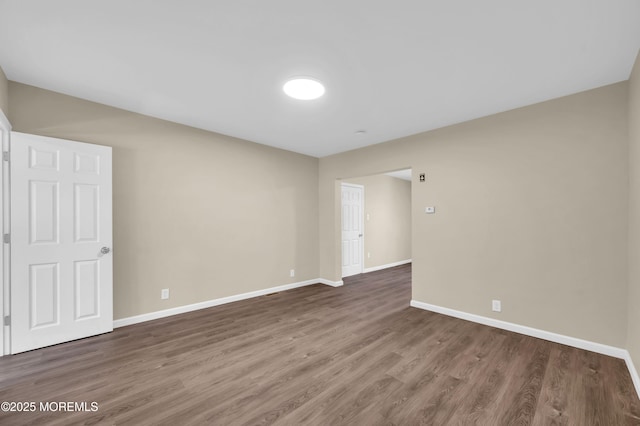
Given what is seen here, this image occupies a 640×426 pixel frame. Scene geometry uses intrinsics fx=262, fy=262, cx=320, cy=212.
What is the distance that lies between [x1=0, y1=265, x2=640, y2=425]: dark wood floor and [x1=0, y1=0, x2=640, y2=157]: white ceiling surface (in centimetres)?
258

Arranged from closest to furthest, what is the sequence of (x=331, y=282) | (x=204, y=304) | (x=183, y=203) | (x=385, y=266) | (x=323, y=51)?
(x=323, y=51), (x=183, y=203), (x=204, y=304), (x=331, y=282), (x=385, y=266)

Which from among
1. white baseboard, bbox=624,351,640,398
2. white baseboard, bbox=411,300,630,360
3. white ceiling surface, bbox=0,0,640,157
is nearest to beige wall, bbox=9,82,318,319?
white ceiling surface, bbox=0,0,640,157

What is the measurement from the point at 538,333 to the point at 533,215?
128 centimetres

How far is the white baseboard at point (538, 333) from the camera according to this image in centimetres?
246

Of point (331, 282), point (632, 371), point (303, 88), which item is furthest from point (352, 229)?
point (632, 371)

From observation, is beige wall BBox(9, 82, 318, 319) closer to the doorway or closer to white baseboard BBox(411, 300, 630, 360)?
the doorway

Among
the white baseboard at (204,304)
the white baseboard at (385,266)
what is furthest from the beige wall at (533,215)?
the white baseboard at (385,266)

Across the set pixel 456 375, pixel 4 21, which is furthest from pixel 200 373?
pixel 4 21

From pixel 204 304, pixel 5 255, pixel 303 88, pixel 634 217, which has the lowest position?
pixel 204 304

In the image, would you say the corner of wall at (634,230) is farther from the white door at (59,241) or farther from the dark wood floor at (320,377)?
the white door at (59,241)

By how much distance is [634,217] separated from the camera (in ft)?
7.23

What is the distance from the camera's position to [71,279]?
272cm

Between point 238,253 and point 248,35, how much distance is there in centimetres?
312

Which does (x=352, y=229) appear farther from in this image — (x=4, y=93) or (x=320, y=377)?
(x=4, y=93)
